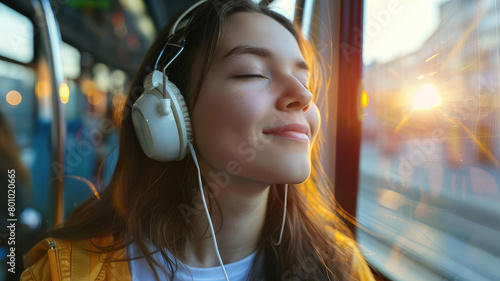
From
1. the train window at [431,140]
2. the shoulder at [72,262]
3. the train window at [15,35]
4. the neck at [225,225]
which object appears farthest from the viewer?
the train window at [15,35]

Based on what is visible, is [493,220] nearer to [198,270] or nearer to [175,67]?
[198,270]

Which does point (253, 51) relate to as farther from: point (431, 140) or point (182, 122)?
point (431, 140)

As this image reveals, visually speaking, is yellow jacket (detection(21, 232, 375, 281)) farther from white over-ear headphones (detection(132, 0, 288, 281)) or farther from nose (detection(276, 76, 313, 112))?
nose (detection(276, 76, 313, 112))

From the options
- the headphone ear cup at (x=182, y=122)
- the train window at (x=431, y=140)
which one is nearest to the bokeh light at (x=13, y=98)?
the headphone ear cup at (x=182, y=122)

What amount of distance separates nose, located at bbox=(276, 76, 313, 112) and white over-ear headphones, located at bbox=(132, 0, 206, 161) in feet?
0.81

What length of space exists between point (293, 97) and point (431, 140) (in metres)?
0.40

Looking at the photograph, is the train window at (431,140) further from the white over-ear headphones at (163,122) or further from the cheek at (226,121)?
the white over-ear headphones at (163,122)

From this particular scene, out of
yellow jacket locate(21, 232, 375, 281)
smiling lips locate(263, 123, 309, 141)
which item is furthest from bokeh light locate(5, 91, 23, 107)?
smiling lips locate(263, 123, 309, 141)

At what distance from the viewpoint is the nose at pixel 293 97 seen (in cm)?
64

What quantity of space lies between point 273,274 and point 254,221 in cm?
18

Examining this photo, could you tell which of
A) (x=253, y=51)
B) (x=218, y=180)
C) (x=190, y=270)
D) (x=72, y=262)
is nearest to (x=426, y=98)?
(x=253, y=51)

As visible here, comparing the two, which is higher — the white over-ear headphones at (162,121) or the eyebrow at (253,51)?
the eyebrow at (253,51)

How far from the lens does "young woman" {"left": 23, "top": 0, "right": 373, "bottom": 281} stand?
0.64m

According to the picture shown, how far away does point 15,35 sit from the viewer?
104cm
